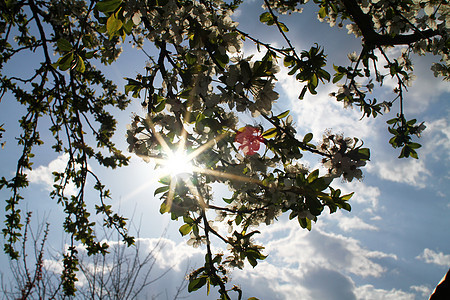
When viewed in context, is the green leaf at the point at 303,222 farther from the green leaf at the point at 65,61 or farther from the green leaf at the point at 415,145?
the green leaf at the point at 415,145

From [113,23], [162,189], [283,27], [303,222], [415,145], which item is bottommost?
[303,222]

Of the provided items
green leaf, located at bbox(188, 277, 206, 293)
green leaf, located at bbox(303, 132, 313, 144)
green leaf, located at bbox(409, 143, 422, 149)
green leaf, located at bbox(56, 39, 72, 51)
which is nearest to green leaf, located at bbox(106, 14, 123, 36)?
green leaf, located at bbox(56, 39, 72, 51)

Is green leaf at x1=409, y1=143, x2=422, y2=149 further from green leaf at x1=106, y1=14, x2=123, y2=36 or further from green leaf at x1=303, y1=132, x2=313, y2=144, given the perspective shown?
green leaf at x1=106, y1=14, x2=123, y2=36

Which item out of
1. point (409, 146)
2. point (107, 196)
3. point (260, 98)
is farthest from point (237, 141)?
point (107, 196)

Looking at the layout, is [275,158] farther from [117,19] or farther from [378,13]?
[378,13]

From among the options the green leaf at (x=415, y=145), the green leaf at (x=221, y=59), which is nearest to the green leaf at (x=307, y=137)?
the green leaf at (x=221, y=59)

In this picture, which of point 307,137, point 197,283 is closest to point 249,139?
point 307,137

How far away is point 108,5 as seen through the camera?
109 cm

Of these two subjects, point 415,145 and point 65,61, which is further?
point 415,145

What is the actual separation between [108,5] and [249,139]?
0.92 metres

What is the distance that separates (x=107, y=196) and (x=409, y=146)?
3.92 metres

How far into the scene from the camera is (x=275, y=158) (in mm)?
1580

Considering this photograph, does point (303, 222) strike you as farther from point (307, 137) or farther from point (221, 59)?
point (221, 59)

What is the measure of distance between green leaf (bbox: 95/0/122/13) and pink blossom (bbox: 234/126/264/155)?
83cm
